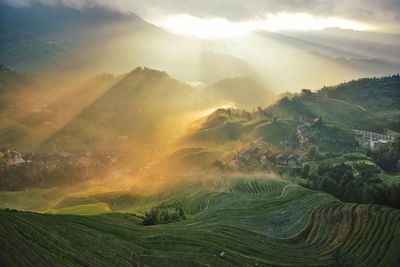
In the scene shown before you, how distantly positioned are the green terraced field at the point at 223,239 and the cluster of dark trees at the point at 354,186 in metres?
16.0

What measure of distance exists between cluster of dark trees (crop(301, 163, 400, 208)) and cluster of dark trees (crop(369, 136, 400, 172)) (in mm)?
31828

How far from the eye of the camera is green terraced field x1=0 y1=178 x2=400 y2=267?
145 feet

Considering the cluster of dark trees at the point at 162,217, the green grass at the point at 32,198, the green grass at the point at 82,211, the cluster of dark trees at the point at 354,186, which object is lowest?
the green grass at the point at 32,198

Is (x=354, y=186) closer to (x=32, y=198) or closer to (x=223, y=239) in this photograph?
(x=223, y=239)

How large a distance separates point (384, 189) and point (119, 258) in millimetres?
60560

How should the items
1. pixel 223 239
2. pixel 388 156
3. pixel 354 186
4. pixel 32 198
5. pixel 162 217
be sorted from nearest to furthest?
pixel 223 239 → pixel 162 217 → pixel 354 186 → pixel 32 198 → pixel 388 156

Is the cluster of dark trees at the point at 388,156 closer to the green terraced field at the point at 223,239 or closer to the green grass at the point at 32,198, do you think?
the green terraced field at the point at 223,239

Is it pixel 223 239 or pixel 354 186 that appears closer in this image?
pixel 223 239

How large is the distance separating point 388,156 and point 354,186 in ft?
302

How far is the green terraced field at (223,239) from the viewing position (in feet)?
145

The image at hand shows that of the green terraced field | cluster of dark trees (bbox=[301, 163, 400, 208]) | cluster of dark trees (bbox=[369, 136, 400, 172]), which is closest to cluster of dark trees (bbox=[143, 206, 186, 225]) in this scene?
the green terraced field

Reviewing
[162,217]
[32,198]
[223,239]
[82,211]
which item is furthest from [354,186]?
[32,198]

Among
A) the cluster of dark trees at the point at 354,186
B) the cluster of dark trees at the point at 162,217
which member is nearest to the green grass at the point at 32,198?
the cluster of dark trees at the point at 162,217

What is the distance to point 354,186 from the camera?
102 meters
